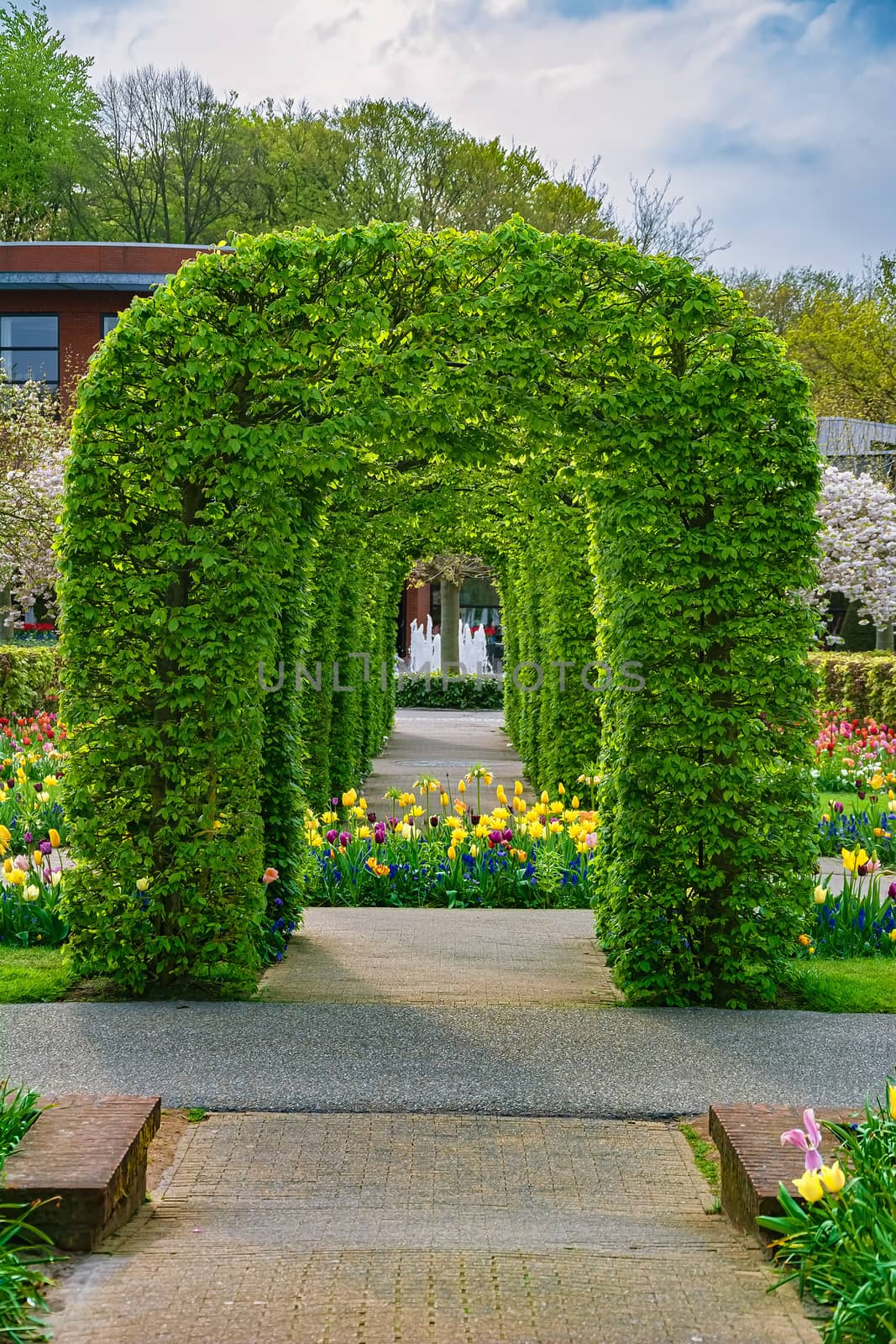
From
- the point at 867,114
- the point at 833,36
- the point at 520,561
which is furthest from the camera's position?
the point at 520,561

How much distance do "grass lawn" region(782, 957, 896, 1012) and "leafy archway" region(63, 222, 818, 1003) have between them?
25 cm

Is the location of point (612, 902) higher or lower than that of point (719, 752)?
lower

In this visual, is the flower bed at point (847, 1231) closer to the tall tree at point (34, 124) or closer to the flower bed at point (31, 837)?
the flower bed at point (31, 837)

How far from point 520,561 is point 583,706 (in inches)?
203

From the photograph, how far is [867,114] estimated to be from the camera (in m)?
8.99

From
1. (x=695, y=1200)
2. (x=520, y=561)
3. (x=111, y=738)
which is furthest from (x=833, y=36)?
(x=520, y=561)

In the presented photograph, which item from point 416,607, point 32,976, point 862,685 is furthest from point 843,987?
point 416,607

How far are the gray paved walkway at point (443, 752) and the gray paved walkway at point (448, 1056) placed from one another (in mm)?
6009

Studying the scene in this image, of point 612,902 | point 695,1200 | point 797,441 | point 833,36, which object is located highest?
point 833,36

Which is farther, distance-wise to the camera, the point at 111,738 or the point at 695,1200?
the point at 111,738

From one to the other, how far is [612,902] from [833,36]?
5516 millimetres

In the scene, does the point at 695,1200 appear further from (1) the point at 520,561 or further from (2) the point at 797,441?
(1) the point at 520,561

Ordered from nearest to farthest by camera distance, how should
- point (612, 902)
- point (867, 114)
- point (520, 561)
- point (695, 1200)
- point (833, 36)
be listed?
point (695, 1200)
point (612, 902)
point (833, 36)
point (867, 114)
point (520, 561)

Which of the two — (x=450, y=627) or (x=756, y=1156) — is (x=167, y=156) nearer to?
(x=450, y=627)
